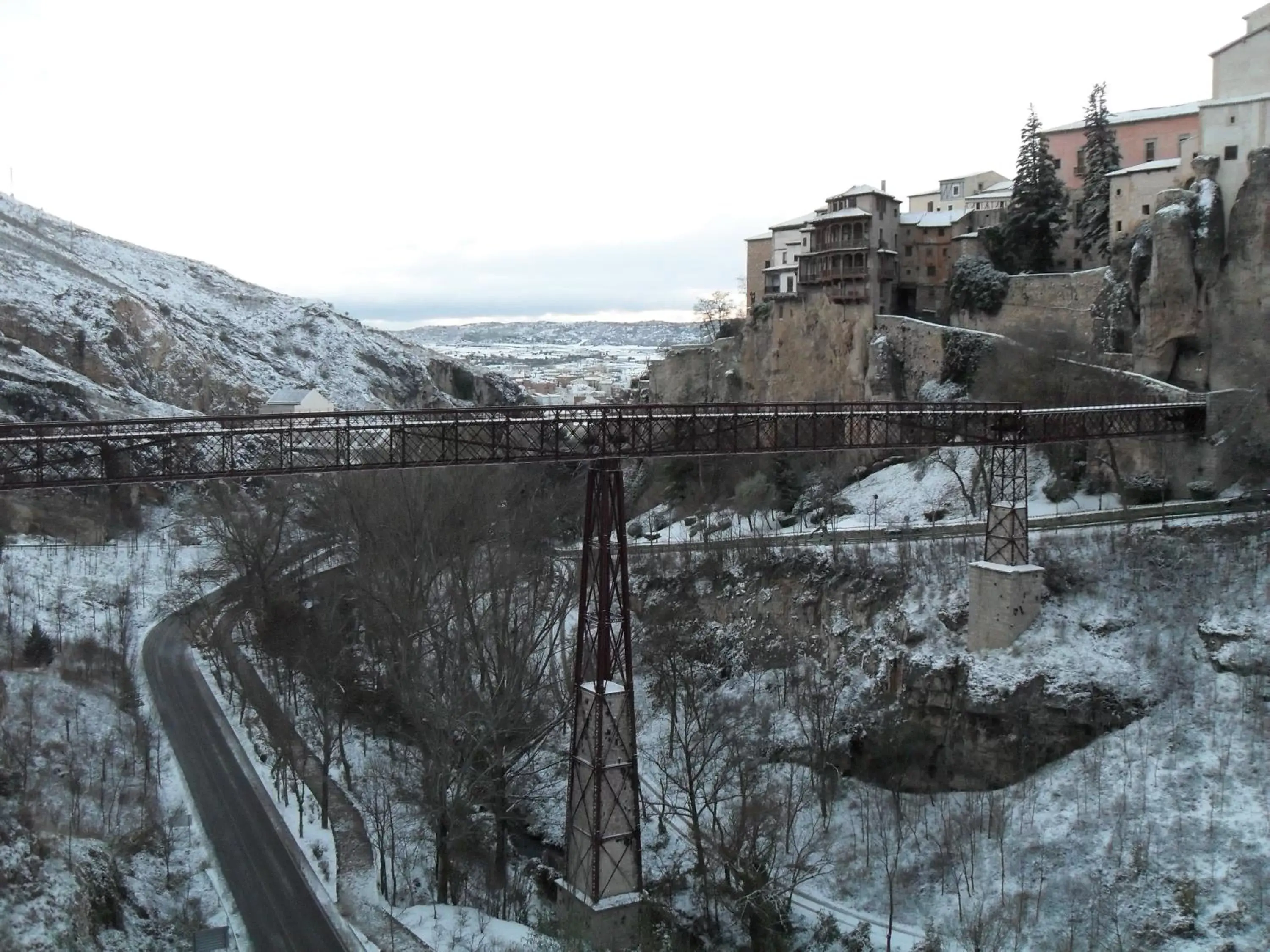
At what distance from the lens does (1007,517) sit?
3078 cm

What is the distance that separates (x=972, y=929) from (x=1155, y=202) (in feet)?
102

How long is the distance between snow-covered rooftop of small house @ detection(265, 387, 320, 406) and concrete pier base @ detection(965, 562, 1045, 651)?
42.0 m

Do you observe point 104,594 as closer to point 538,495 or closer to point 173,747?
point 173,747

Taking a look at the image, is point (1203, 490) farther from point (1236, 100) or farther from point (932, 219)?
point (932, 219)

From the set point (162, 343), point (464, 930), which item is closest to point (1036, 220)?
point (464, 930)

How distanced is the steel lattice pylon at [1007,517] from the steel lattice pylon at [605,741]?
39.5ft

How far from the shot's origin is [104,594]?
45031 mm

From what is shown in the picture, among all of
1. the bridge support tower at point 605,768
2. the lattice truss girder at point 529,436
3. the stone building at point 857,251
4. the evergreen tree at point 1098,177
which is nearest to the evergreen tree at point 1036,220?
the evergreen tree at point 1098,177

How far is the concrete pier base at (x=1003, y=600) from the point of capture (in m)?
30.9

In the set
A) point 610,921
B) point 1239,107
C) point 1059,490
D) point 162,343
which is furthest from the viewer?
point 162,343

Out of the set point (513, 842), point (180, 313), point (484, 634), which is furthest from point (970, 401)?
point (180, 313)

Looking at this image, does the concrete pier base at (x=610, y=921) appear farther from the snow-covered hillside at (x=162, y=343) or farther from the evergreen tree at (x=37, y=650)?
the snow-covered hillside at (x=162, y=343)

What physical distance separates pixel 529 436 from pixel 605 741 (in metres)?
7.52

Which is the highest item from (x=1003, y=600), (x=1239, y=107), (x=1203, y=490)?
(x=1239, y=107)
